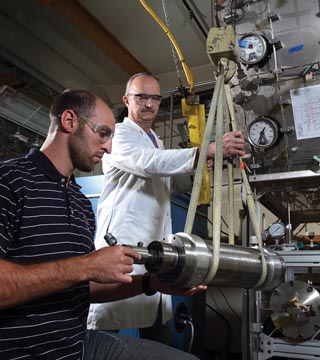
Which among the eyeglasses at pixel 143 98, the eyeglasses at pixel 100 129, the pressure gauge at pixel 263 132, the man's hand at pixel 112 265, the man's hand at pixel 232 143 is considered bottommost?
the man's hand at pixel 112 265

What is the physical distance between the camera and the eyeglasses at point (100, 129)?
118 centimetres

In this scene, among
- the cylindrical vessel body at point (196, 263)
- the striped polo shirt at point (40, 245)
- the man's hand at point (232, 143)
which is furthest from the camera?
the man's hand at point (232, 143)

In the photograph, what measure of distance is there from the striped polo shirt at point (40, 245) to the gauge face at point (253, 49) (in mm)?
1067

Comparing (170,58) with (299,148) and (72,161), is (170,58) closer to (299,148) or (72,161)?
(299,148)

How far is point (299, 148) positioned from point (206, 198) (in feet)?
2.21

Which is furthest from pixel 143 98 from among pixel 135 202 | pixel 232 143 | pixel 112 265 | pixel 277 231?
pixel 112 265

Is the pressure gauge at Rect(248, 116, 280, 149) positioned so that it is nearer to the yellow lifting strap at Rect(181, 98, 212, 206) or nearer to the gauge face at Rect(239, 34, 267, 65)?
the gauge face at Rect(239, 34, 267, 65)

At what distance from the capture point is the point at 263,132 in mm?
1626

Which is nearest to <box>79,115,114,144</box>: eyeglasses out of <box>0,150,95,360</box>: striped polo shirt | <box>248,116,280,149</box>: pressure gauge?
<box>0,150,95,360</box>: striped polo shirt

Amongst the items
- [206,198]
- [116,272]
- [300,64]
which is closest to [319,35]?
[300,64]

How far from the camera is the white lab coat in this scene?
1.33 meters

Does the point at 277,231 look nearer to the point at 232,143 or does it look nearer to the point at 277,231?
the point at 277,231

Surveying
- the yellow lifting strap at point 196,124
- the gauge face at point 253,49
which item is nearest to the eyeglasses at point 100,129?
the gauge face at point 253,49

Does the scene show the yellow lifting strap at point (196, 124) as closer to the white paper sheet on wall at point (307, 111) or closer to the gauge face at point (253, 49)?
the gauge face at point (253, 49)
